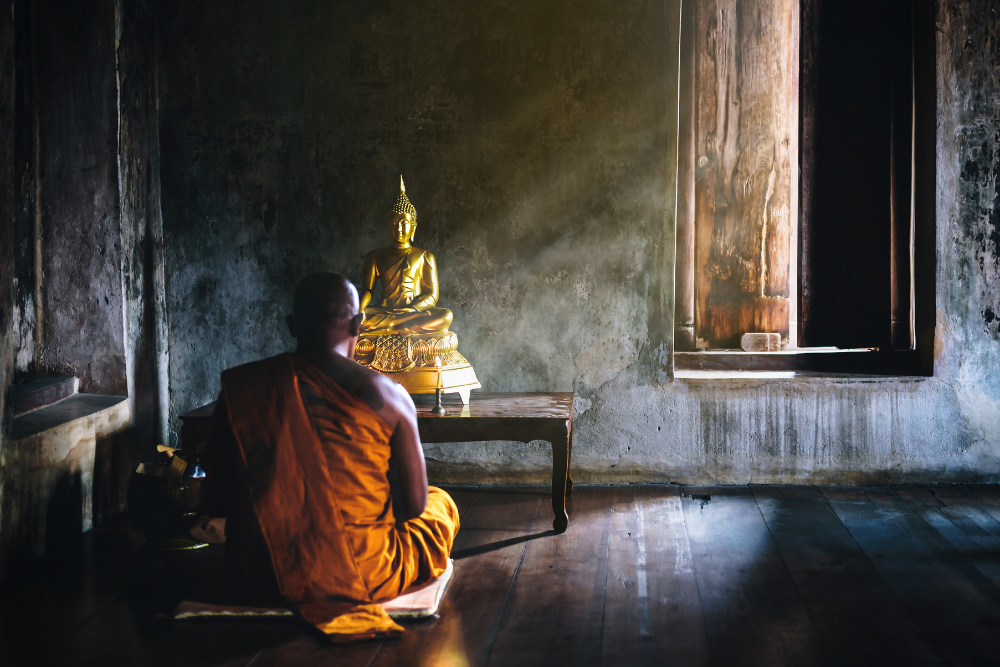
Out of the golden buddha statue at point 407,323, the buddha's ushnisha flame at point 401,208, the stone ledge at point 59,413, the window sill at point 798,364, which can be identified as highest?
the buddha's ushnisha flame at point 401,208

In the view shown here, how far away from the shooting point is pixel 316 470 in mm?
2379

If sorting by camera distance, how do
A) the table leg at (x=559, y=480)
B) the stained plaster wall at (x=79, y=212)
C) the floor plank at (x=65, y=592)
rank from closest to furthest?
the floor plank at (x=65, y=592)
the table leg at (x=559, y=480)
the stained plaster wall at (x=79, y=212)

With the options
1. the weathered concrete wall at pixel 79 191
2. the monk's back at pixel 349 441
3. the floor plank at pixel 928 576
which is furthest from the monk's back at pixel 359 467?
the weathered concrete wall at pixel 79 191

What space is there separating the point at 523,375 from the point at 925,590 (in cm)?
219

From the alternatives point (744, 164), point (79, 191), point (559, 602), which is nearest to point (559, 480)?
point (559, 602)

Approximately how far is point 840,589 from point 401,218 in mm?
Result: 2536

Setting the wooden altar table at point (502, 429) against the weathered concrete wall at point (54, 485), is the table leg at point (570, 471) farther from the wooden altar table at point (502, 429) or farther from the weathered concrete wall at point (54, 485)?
the weathered concrete wall at point (54, 485)

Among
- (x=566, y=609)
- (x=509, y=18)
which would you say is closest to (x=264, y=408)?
(x=566, y=609)

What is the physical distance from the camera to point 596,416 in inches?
167

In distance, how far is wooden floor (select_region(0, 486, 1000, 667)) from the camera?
7.39 ft

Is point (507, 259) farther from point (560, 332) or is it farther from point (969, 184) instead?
point (969, 184)

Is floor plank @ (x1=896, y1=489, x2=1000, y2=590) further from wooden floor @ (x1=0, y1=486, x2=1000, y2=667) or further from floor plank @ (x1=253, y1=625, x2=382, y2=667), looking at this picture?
floor plank @ (x1=253, y1=625, x2=382, y2=667)

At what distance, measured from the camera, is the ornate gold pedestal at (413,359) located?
11.7 ft

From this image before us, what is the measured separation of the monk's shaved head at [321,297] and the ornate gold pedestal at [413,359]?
115 cm
